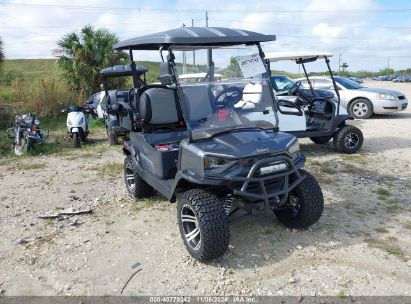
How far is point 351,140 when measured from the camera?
27.9 ft

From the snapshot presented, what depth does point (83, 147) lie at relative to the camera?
10367 millimetres

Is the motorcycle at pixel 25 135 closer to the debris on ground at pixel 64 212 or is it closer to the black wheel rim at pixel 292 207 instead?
the debris on ground at pixel 64 212

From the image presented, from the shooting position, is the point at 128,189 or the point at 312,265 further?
the point at 128,189

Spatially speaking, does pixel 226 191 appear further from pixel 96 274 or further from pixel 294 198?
pixel 96 274

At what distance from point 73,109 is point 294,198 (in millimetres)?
8007

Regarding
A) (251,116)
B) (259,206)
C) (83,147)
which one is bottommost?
(83,147)

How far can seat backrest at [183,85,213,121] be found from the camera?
13.8 ft

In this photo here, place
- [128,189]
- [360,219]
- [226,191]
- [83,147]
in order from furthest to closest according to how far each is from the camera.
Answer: [83,147], [128,189], [360,219], [226,191]

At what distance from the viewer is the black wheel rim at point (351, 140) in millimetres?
8414

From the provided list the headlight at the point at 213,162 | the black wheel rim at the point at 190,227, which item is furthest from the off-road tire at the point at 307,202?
the black wheel rim at the point at 190,227

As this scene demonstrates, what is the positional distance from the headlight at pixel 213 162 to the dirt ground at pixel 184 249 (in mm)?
923

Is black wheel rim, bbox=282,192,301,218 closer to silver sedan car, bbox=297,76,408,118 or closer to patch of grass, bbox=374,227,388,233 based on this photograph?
patch of grass, bbox=374,227,388,233

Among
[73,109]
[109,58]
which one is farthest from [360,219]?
[109,58]

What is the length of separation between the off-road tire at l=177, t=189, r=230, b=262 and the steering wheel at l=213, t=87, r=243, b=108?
103cm
